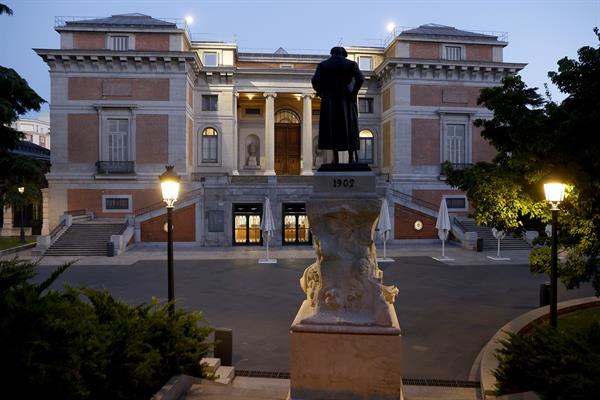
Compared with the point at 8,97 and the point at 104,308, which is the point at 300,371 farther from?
the point at 8,97

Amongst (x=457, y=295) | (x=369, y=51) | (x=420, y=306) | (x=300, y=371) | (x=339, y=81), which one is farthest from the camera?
(x=369, y=51)

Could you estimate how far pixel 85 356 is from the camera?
5.56 metres

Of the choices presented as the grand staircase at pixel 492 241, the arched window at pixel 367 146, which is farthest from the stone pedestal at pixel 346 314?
the arched window at pixel 367 146

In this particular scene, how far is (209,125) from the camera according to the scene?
37.5m

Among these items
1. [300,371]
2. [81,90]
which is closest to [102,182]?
[81,90]

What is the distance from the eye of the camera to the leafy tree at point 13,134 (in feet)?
56.4

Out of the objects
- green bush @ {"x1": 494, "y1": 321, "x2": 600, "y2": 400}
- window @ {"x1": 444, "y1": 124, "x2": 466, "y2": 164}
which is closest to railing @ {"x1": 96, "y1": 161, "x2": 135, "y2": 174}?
window @ {"x1": 444, "y1": 124, "x2": 466, "y2": 164}

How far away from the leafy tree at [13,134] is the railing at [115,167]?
11.4 m

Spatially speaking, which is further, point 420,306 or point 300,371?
point 420,306

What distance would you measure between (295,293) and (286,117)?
27275mm

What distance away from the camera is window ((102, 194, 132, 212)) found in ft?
109

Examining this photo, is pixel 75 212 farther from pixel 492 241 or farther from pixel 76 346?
pixel 76 346

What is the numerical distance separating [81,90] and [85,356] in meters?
32.2

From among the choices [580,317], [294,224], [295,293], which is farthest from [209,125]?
[580,317]
